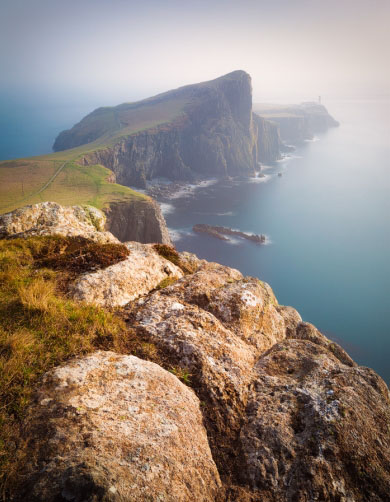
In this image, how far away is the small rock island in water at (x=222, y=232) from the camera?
109m

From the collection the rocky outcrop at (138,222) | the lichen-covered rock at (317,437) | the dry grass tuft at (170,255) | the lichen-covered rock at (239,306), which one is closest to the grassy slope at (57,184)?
the rocky outcrop at (138,222)

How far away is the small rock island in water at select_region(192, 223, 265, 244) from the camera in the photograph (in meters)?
109

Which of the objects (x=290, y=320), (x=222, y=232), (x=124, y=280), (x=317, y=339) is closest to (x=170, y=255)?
(x=124, y=280)

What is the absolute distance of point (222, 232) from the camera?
114000 millimetres

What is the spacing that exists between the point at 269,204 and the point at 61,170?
347 feet

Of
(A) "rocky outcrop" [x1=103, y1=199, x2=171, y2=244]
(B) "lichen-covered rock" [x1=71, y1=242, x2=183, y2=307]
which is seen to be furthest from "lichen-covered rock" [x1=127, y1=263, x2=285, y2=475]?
(A) "rocky outcrop" [x1=103, y1=199, x2=171, y2=244]

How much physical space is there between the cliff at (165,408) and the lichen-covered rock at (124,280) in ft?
0.25

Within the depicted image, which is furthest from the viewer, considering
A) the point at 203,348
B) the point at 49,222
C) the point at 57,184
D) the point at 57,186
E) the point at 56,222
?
the point at 57,184

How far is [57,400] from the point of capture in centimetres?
456

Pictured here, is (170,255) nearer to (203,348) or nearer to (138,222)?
(203,348)

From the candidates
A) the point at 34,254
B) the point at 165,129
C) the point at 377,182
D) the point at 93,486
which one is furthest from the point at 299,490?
the point at 377,182

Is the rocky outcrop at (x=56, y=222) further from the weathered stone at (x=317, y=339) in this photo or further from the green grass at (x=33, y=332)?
the weathered stone at (x=317, y=339)

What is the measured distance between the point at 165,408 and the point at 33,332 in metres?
3.27

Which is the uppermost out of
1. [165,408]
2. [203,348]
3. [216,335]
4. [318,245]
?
[165,408]
